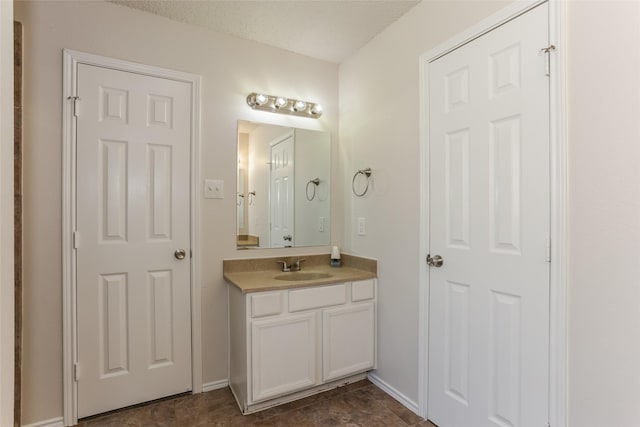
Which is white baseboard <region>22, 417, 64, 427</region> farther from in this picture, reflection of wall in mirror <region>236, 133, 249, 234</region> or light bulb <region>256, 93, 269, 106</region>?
light bulb <region>256, 93, 269, 106</region>

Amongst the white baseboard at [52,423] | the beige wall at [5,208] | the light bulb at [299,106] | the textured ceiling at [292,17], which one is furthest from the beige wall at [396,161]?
the white baseboard at [52,423]

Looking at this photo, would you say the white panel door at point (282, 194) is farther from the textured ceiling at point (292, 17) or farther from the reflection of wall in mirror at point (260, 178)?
the textured ceiling at point (292, 17)

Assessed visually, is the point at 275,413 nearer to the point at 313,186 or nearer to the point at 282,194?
the point at 282,194

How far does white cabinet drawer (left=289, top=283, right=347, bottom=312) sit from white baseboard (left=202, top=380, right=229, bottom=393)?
32.2 inches

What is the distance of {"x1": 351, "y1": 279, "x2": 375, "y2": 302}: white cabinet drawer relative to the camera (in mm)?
2309

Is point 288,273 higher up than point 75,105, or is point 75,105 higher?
point 75,105

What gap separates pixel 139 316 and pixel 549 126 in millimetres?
2429

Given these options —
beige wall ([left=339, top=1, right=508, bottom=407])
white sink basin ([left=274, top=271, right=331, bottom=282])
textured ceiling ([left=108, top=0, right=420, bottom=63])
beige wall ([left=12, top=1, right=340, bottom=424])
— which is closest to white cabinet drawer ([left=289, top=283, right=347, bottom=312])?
white sink basin ([left=274, top=271, right=331, bottom=282])

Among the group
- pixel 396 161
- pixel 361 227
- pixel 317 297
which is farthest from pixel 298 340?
pixel 396 161

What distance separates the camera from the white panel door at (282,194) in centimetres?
257

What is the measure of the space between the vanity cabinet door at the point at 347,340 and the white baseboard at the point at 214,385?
72 centimetres

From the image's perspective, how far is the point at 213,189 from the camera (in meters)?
2.33

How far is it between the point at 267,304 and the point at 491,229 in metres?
1.29

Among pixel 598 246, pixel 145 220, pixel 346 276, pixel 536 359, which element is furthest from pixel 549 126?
pixel 145 220
